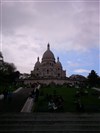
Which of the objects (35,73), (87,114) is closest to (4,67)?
(35,73)

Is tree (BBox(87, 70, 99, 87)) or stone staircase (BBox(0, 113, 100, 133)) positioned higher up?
tree (BBox(87, 70, 99, 87))

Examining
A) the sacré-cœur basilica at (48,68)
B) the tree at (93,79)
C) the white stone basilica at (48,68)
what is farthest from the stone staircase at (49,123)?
the white stone basilica at (48,68)

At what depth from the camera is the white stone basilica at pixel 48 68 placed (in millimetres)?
103062

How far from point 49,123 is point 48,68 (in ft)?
286

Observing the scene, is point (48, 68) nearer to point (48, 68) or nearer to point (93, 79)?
point (48, 68)

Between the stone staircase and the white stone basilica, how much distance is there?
82.6m

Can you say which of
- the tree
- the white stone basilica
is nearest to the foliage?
the tree

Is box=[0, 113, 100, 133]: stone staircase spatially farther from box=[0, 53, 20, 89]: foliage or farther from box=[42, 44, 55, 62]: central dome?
box=[42, 44, 55, 62]: central dome

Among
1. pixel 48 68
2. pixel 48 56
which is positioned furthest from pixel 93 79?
pixel 48 56

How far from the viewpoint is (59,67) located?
106688 millimetres

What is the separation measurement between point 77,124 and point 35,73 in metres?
90.4

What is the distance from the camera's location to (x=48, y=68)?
339 ft

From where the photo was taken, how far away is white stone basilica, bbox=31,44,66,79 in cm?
10306

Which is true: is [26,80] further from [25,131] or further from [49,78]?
[25,131]
